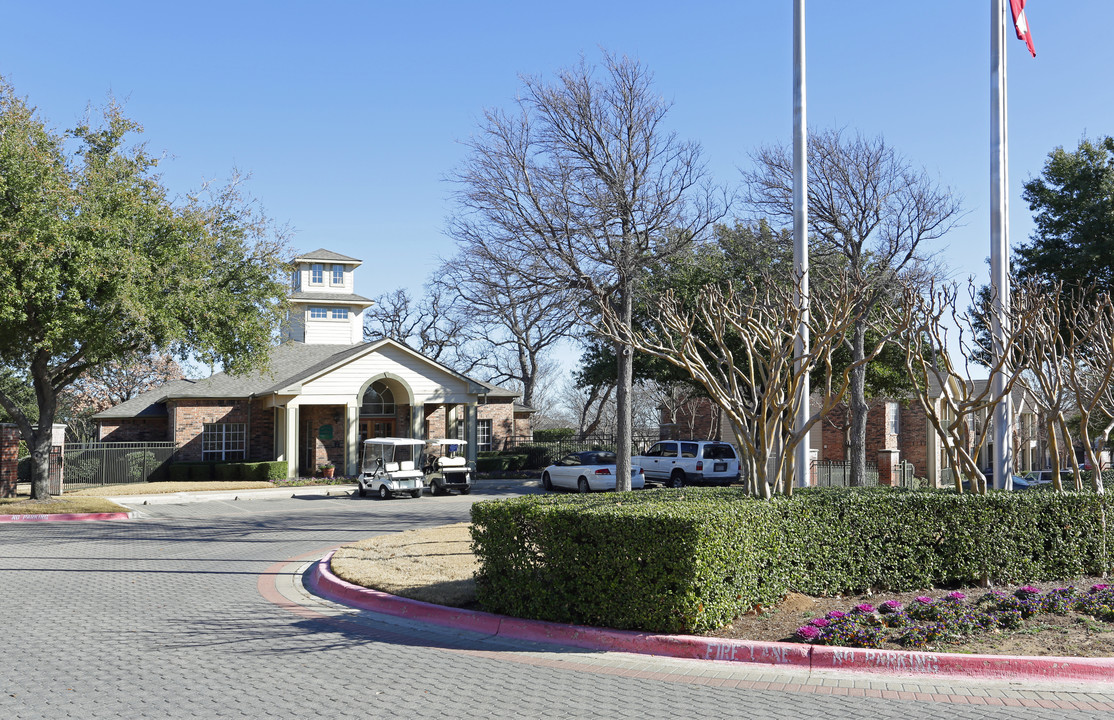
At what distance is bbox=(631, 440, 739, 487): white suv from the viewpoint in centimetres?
3123

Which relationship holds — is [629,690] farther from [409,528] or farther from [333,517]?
[333,517]

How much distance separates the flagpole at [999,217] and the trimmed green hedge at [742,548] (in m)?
2.35

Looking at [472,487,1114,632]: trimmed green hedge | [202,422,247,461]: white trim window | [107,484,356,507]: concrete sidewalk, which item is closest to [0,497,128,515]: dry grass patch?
[107,484,356,507]: concrete sidewalk

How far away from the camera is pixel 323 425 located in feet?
118

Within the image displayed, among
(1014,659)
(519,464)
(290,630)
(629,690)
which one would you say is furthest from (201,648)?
(519,464)

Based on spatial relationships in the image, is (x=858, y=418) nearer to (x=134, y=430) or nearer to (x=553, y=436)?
(x=553, y=436)

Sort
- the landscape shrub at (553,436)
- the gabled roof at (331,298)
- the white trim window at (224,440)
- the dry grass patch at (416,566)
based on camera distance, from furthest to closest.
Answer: the gabled roof at (331,298) < the landscape shrub at (553,436) < the white trim window at (224,440) < the dry grass patch at (416,566)

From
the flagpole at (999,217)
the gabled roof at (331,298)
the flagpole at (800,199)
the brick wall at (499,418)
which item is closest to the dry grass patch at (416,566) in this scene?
the flagpole at (800,199)

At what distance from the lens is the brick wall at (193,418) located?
35.2m

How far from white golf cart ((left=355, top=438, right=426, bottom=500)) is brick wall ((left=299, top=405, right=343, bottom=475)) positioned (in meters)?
7.21

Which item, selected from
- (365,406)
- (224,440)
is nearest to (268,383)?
(224,440)

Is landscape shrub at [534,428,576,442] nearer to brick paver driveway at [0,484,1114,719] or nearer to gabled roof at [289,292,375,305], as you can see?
gabled roof at [289,292,375,305]

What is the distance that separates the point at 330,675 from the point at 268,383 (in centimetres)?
3121

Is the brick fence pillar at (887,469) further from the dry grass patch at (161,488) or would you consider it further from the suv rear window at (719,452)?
the dry grass patch at (161,488)
